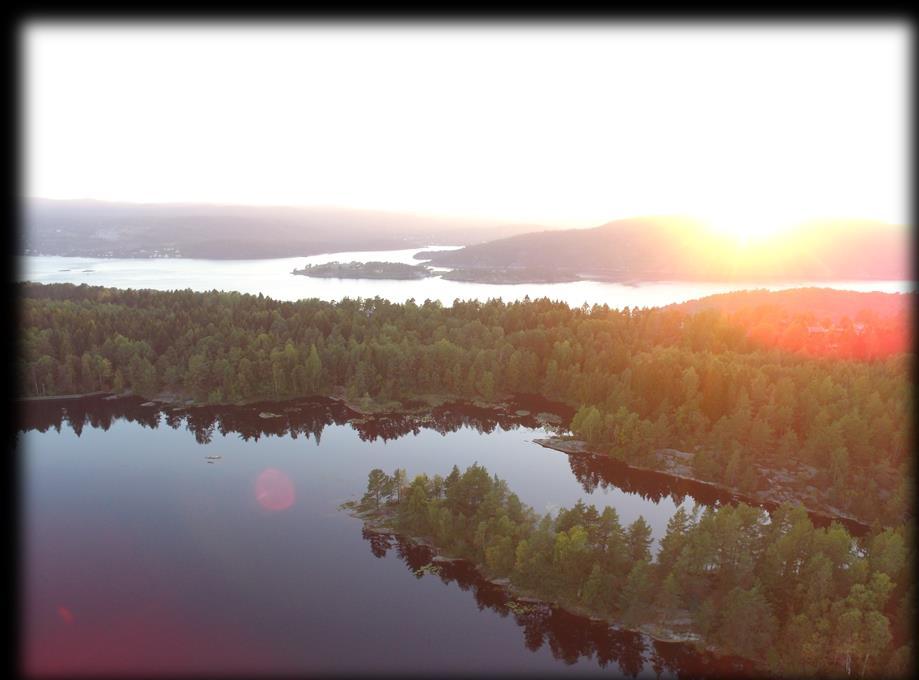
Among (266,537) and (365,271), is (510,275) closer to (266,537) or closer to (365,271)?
(365,271)

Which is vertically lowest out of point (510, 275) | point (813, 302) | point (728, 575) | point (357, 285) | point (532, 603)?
point (532, 603)

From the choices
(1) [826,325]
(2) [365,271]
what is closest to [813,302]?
(1) [826,325]

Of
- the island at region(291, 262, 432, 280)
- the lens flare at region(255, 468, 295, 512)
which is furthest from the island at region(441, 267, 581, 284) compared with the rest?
the lens flare at region(255, 468, 295, 512)

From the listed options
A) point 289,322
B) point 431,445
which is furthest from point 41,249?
point 431,445

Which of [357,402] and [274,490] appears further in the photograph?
[357,402]

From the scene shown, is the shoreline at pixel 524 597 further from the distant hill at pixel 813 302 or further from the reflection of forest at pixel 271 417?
the distant hill at pixel 813 302

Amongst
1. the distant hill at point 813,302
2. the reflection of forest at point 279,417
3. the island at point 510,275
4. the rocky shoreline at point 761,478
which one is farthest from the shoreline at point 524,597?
the island at point 510,275
